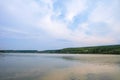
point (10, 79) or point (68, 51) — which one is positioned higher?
point (68, 51)

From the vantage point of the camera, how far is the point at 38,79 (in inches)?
730

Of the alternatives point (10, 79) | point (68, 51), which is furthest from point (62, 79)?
point (68, 51)

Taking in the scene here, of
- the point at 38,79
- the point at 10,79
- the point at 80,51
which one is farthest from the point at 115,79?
the point at 80,51

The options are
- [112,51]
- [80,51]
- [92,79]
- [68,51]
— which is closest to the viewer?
[92,79]

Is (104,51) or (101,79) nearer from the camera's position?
(101,79)

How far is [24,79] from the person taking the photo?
18344mm

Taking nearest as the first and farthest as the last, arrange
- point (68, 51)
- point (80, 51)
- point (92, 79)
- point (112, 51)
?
point (92, 79)
point (112, 51)
point (80, 51)
point (68, 51)

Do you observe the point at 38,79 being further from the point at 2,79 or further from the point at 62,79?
the point at 2,79

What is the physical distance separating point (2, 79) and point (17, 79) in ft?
4.92

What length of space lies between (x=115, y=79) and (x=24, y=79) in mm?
9200

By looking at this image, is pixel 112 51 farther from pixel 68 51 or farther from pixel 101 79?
pixel 101 79

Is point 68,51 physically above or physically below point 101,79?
above

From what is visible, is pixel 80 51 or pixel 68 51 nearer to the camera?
pixel 80 51

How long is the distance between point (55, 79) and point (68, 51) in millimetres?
175676
